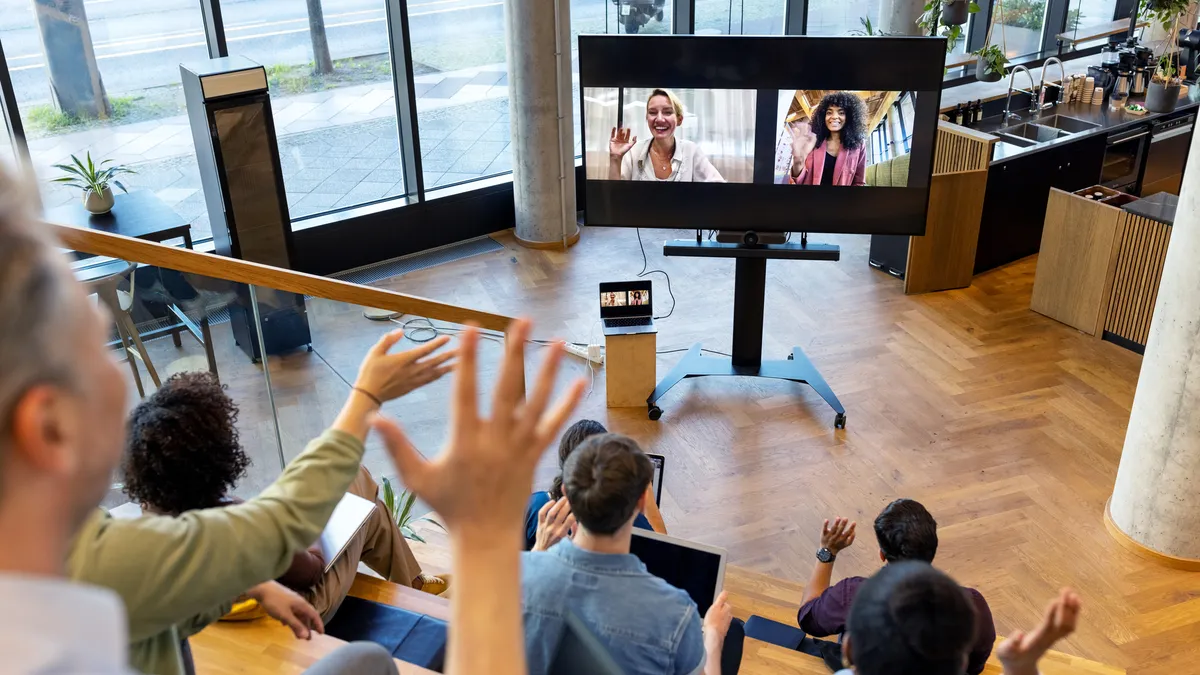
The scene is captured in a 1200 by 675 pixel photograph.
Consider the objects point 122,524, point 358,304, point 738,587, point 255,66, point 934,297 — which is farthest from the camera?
point 934,297

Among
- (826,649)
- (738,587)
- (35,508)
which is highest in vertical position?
(35,508)

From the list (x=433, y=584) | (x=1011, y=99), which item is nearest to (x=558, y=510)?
(x=433, y=584)

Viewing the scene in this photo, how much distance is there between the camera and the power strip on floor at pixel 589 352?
6230 millimetres

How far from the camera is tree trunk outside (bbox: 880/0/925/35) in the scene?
8.06 metres

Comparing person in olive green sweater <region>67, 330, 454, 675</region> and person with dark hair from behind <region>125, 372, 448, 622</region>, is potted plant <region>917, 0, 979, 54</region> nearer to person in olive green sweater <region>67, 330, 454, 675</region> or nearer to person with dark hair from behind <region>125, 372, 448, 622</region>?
person with dark hair from behind <region>125, 372, 448, 622</region>

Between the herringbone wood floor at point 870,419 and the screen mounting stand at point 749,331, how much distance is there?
0.13m

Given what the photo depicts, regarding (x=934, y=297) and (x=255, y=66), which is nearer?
(x=255, y=66)

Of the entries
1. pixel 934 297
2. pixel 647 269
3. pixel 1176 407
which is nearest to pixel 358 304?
pixel 1176 407

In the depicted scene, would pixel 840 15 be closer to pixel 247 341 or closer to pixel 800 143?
pixel 800 143

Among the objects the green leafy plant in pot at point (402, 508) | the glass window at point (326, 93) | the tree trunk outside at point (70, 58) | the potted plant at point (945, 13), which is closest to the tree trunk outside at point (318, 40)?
the glass window at point (326, 93)

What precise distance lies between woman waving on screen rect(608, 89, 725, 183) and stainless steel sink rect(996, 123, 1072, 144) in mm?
3037

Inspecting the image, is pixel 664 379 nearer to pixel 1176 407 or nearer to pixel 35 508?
pixel 1176 407

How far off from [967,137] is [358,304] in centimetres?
499

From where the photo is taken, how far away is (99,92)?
20.0 ft
